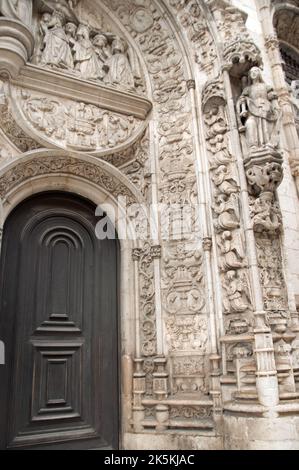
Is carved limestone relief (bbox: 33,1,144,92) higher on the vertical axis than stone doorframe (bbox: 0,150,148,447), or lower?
higher

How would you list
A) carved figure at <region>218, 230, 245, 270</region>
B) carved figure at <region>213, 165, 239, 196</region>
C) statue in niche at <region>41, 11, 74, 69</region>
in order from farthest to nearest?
1. statue in niche at <region>41, 11, 74, 69</region>
2. carved figure at <region>213, 165, 239, 196</region>
3. carved figure at <region>218, 230, 245, 270</region>

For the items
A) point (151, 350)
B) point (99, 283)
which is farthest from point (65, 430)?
point (99, 283)

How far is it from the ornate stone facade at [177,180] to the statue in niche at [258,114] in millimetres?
15

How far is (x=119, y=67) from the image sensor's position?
4879mm

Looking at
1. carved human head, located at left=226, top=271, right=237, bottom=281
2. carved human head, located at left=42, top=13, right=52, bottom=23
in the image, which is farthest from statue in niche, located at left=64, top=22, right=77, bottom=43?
carved human head, located at left=226, top=271, right=237, bottom=281

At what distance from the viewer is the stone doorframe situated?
3844 mm

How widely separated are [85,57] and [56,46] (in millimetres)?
360

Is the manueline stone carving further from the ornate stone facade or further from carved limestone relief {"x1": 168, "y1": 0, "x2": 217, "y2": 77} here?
carved limestone relief {"x1": 168, "y1": 0, "x2": 217, "y2": 77}

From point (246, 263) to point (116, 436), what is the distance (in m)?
2.11

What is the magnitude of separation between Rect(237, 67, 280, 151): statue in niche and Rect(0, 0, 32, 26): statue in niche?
2.47 meters

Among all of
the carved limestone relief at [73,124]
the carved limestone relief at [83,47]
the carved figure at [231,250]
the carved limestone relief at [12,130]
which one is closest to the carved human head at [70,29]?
the carved limestone relief at [83,47]

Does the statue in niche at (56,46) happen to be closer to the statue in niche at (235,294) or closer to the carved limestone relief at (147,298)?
the carved limestone relief at (147,298)

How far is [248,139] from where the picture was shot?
406 cm
